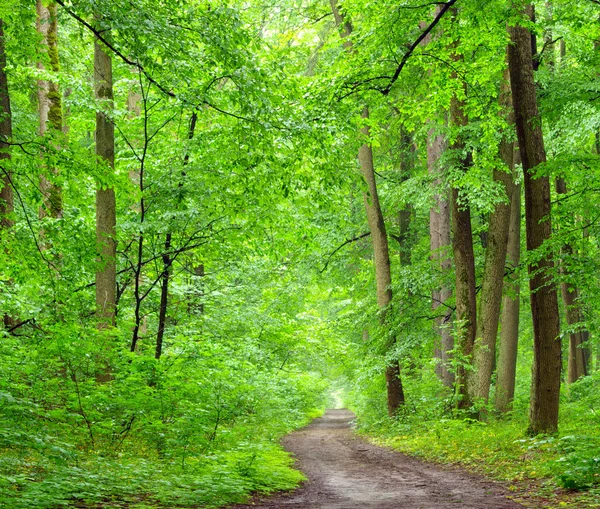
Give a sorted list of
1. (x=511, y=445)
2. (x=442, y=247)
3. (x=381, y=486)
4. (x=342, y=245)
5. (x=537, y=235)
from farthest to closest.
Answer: (x=342, y=245) < (x=442, y=247) < (x=511, y=445) < (x=537, y=235) < (x=381, y=486)

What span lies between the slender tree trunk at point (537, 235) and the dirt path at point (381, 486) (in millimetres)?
1913

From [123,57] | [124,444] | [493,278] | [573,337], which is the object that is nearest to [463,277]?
[493,278]

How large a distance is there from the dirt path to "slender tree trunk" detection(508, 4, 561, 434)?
6.27 feet

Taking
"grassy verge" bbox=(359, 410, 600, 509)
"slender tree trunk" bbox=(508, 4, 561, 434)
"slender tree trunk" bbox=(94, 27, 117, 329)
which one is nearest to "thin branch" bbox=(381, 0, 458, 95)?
"slender tree trunk" bbox=(508, 4, 561, 434)

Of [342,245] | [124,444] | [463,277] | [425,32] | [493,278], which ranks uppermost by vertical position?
[425,32]

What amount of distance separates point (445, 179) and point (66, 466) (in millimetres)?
9798

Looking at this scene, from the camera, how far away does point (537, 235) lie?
9.31 m

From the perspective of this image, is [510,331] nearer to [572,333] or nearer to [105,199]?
[572,333]

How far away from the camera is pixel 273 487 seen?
7523mm

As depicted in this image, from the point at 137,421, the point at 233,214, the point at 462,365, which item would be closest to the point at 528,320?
the point at 462,365

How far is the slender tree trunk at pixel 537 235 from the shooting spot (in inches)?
362

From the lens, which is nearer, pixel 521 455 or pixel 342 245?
pixel 521 455

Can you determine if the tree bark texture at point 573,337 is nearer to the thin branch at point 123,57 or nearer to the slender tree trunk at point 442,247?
the slender tree trunk at point 442,247

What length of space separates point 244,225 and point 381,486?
563 cm
